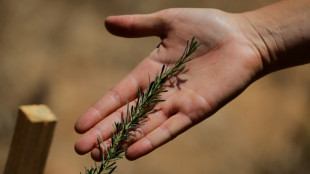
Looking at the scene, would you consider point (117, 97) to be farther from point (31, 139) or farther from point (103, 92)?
point (103, 92)

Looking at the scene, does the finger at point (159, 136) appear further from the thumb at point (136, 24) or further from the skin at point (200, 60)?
the thumb at point (136, 24)

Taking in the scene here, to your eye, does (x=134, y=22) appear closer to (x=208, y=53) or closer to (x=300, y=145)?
(x=208, y=53)

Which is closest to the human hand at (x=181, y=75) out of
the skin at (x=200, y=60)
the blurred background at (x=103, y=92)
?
the skin at (x=200, y=60)

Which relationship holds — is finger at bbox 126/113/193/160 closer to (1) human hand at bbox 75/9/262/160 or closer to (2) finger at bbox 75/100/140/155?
(1) human hand at bbox 75/9/262/160

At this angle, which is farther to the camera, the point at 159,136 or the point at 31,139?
the point at 159,136

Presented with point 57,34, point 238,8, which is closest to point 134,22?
point 57,34

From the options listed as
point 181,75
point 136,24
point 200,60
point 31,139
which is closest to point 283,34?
point 200,60

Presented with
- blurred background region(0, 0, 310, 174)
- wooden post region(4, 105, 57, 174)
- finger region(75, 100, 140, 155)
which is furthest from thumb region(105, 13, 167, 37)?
blurred background region(0, 0, 310, 174)
